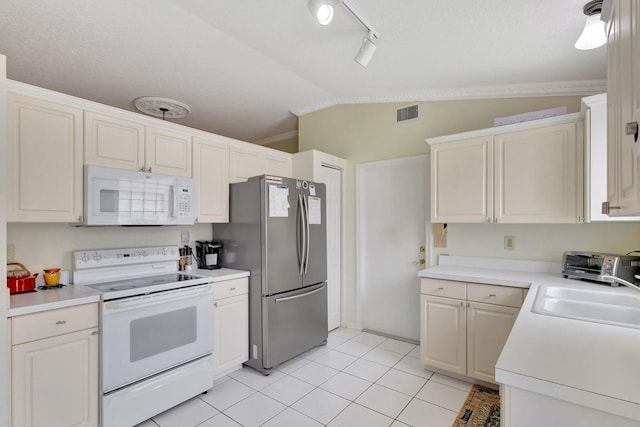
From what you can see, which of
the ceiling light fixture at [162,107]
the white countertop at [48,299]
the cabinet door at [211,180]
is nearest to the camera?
the white countertop at [48,299]

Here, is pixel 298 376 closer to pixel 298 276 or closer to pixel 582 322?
pixel 298 276

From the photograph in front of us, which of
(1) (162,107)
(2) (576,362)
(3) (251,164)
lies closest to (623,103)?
(2) (576,362)

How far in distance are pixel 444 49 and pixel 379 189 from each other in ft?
5.40

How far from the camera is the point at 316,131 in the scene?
4.10m

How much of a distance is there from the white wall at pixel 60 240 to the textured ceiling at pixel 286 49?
1.38 meters

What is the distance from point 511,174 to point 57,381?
11.2 ft

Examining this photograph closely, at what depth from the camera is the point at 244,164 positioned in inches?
129

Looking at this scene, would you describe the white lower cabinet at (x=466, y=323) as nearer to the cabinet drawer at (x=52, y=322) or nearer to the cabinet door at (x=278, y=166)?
the cabinet door at (x=278, y=166)

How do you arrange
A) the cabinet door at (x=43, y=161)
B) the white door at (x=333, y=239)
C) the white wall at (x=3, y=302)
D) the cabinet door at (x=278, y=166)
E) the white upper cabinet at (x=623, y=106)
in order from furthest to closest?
the white door at (x=333, y=239)
the cabinet door at (x=278, y=166)
the cabinet door at (x=43, y=161)
the white wall at (x=3, y=302)
the white upper cabinet at (x=623, y=106)

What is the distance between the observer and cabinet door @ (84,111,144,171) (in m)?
2.22

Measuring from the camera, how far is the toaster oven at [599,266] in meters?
2.12

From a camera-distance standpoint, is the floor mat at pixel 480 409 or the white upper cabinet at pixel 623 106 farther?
the floor mat at pixel 480 409

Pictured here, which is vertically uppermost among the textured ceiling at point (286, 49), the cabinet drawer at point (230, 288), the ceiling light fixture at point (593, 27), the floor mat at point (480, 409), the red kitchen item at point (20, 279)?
the textured ceiling at point (286, 49)

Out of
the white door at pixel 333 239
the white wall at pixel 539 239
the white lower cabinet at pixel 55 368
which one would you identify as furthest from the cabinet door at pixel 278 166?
the white lower cabinet at pixel 55 368
